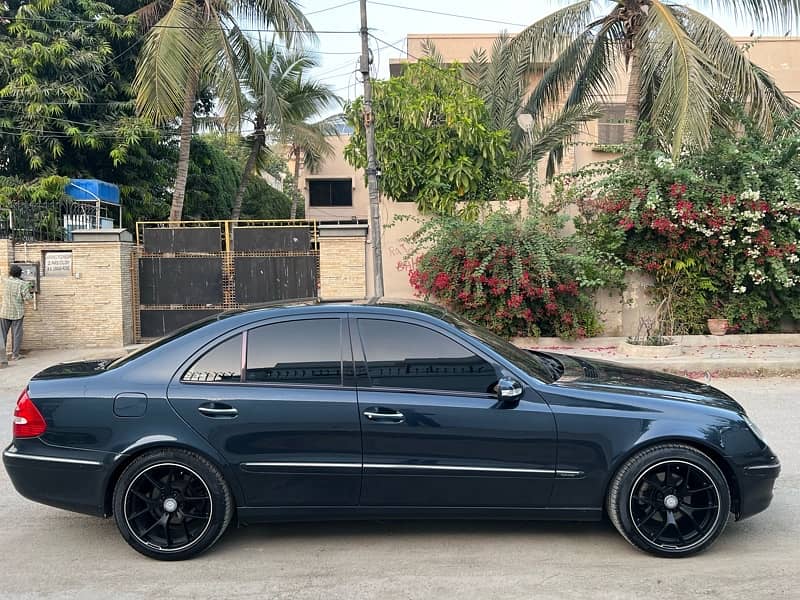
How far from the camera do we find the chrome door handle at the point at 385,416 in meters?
4.23

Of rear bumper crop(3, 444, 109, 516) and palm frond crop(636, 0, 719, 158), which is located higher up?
palm frond crop(636, 0, 719, 158)

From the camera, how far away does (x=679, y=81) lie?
1192cm

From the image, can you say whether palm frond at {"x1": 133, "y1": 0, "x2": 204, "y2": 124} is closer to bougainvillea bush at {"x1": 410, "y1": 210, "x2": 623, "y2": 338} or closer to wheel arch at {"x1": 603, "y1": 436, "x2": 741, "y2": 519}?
bougainvillea bush at {"x1": 410, "y1": 210, "x2": 623, "y2": 338}

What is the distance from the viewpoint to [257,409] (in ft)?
14.0

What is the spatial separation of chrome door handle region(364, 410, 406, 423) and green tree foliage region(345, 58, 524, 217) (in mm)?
9737

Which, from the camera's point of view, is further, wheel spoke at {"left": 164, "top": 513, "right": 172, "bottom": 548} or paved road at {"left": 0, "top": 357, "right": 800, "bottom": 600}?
wheel spoke at {"left": 164, "top": 513, "right": 172, "bottom": 548}

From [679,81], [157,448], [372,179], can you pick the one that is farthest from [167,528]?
[679,81]

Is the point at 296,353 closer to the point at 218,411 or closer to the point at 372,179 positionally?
the point at 218,411

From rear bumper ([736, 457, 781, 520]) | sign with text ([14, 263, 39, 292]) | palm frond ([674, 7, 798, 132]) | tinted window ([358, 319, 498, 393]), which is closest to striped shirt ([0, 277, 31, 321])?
sign with text ([14, 263, 39, 292])

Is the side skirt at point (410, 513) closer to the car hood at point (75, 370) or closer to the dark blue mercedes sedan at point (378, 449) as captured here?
the dark blue mercedes sedan at point (378, 449)

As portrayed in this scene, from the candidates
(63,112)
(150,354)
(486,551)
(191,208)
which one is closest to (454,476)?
(486,551)

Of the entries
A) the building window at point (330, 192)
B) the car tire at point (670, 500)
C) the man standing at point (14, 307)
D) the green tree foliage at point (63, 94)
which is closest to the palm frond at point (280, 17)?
the green tree foliage at point (63, 94)

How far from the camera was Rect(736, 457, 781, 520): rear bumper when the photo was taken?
4.24 meters

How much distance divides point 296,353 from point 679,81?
9.91 metres
